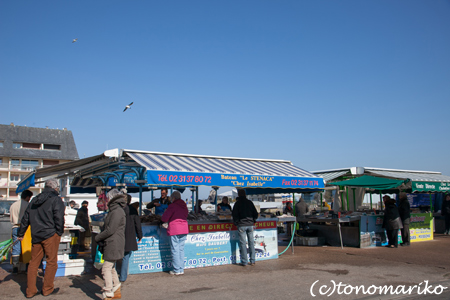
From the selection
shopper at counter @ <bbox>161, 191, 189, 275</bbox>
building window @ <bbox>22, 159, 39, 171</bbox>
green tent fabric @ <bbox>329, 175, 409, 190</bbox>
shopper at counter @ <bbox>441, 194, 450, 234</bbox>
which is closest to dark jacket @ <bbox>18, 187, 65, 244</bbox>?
shopper at counter @ <bbox>161, 191, 189, 275</bbox>

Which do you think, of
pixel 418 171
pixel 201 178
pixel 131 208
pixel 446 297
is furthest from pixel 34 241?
pixel 418 171

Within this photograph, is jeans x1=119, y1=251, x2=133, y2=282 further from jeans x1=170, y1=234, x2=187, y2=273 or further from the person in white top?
the person in white top

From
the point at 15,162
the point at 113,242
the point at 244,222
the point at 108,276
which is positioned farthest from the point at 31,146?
the point at 108,276

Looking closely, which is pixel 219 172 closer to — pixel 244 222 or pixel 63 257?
pixel 244 222

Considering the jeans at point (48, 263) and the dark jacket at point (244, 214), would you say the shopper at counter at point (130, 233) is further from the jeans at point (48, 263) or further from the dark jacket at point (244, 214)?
the dark jacket at point (244, 214)

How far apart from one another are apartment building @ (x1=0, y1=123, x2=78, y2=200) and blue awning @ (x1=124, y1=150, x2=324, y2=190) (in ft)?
182

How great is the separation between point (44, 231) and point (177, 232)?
265cm

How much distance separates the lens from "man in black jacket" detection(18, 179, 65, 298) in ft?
19.5

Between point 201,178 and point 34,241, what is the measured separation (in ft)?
12.1

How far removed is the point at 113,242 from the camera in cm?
573

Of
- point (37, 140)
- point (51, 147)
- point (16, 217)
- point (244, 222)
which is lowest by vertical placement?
point (244, 222)

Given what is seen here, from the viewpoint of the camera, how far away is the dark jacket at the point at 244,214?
28.7 feet

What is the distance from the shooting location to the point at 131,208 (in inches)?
283

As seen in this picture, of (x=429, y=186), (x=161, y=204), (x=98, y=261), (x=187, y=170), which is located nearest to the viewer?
(x=98, y=261)
